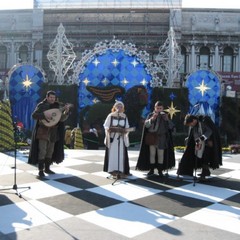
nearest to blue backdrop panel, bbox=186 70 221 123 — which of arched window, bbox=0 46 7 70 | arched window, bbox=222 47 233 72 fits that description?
arched window, bbox=222 47 233 72

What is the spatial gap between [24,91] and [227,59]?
33.9 m

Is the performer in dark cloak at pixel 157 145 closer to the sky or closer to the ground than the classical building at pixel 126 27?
closer to the ground

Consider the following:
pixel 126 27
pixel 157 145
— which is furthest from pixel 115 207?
pixel 126 27

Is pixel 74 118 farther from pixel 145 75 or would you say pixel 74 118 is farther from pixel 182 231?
pixel 182 231

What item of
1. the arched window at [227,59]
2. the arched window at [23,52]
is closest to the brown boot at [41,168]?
the arched window at [23,52]

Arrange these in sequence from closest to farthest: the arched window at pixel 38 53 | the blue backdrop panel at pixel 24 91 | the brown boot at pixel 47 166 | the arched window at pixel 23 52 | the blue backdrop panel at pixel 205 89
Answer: the brown boot at pixel 47 166 → the blue backdrop panel at pixel 205 89 → the blue backdrop panel at pixel 24 91 → the arched window at pixel 38 53 → the arched window at pixel 23 52

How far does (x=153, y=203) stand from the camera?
5441mm

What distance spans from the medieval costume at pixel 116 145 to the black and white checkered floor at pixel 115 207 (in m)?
0.28

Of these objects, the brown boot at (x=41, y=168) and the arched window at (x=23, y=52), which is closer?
the brown boot at (x=41, y=168)

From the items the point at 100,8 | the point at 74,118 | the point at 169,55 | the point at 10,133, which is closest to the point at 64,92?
the point at 74,118

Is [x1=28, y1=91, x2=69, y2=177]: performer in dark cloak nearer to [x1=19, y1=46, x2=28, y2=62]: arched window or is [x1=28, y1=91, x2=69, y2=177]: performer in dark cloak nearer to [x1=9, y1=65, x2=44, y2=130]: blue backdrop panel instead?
[x1=9, y1=65, x2=44, y2=130]: blue backdrop panel

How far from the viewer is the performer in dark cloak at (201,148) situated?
7242 millimetres

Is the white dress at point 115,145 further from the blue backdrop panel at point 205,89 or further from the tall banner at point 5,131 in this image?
A: the blue backdrop panel at point 205,89

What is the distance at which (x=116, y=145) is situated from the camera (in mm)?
7320
